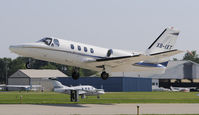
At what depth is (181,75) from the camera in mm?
139375

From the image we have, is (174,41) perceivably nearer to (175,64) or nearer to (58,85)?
(58,85)

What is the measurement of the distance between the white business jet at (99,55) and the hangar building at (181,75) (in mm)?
88419

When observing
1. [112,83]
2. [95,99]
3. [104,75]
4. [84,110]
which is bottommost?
[95,99]

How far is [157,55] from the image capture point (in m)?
45.1

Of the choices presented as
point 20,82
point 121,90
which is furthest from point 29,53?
point 20,82

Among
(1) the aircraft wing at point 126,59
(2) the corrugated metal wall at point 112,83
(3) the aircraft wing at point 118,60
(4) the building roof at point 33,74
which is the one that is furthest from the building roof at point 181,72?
(1) the aircraft wing at point 126,59

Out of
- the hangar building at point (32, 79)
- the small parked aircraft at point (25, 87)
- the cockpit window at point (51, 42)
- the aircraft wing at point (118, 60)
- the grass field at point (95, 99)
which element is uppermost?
the cockpit window at point (51, 42)

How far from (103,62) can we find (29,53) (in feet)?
26.3

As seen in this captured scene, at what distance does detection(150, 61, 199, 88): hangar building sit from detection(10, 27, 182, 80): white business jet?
3481 inches

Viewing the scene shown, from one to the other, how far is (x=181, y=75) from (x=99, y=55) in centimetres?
9711

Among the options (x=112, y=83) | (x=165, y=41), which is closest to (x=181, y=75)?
(x=112, y=83)

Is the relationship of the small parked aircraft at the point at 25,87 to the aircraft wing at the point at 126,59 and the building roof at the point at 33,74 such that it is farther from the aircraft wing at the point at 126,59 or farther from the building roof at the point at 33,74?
the aircraft wing at the point at 126,59

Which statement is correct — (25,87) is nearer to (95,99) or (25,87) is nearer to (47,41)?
(95,99)

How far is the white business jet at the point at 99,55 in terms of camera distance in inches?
1666
